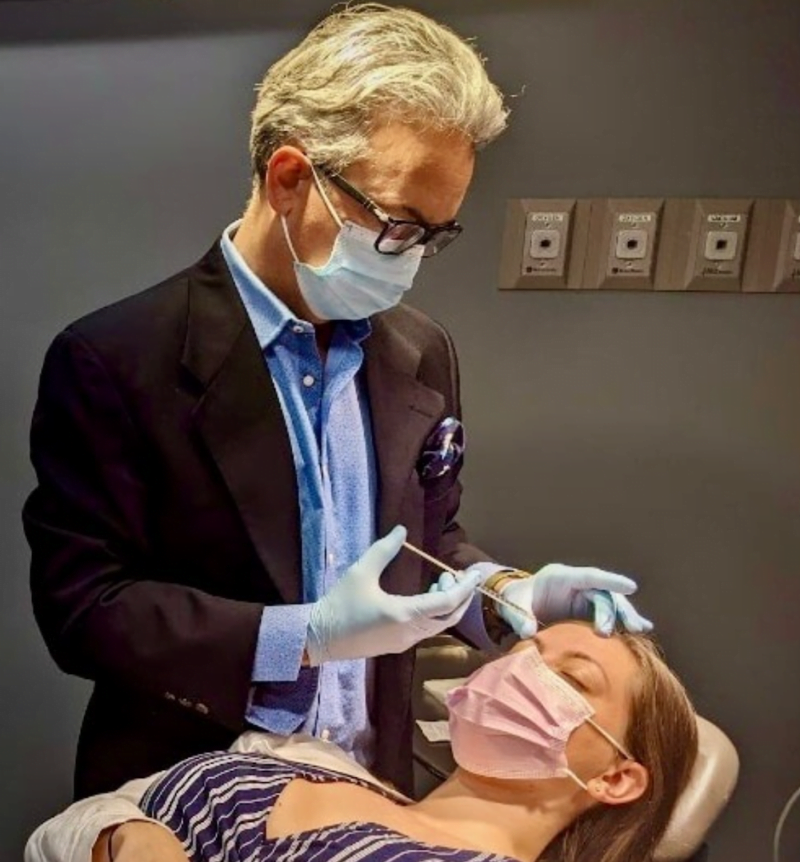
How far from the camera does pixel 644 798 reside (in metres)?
1.26

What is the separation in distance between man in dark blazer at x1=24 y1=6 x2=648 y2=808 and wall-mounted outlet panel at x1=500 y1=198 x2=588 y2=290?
295 mm

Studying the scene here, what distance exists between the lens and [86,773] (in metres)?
1.27

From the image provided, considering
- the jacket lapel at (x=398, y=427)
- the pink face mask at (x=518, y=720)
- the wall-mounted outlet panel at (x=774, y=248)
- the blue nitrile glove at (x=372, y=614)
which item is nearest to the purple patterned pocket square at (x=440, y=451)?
the jacket lapel at (x=398, y=427)

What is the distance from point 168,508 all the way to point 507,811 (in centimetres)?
52

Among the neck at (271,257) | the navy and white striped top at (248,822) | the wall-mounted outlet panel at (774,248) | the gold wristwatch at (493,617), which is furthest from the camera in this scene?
the wall-mounted outlet panel at (774,248)

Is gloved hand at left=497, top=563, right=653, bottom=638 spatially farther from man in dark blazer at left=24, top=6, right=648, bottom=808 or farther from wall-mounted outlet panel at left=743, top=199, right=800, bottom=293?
wall-mounted outlet panel at left=743, top=199, right=800, bottom=293

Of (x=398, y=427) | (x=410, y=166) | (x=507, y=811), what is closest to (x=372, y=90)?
(x=410, y=166)

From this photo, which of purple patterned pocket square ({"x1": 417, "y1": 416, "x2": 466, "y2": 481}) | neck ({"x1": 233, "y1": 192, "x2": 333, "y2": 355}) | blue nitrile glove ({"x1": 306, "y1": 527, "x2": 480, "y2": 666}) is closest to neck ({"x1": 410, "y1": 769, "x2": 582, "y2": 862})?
blue nitrile glove ({"x1": 306, "y1": 527, "x2": 480, "y2": 666})

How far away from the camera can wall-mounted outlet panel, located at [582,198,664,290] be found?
1446mm

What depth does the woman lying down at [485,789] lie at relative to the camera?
1113 millimetres

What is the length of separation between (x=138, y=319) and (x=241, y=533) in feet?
0.87

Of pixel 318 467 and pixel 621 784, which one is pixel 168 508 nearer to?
pixel 318 467

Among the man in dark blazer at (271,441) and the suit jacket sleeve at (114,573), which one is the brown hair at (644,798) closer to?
the man in dark blazer at (271,441)

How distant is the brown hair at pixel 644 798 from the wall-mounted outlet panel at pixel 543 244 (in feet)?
1.71
